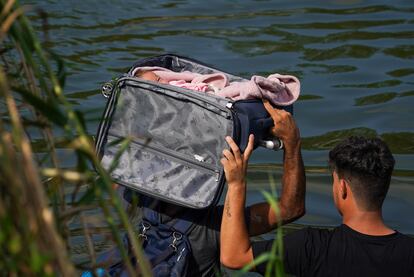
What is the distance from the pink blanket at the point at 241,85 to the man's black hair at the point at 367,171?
1.59ft

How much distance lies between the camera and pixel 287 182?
4484mm

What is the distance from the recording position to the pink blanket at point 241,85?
4.36 m

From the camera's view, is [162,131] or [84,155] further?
[162,131]

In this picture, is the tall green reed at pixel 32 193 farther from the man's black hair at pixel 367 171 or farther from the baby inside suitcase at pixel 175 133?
the man's black hair at pixel 367 171

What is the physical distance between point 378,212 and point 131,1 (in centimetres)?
778

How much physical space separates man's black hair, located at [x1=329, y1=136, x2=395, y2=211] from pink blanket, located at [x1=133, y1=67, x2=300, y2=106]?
484mm

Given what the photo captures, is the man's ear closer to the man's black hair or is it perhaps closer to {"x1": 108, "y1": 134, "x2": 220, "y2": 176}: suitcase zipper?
the man's black hair

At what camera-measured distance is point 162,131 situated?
437 centimetres

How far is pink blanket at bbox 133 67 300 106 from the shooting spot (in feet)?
14.3

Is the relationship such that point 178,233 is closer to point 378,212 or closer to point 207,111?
point 207,111

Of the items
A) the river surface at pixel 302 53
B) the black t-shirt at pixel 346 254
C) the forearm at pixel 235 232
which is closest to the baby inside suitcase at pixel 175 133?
the forearm at pixel 235 232

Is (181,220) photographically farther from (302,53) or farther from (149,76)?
(302,53)

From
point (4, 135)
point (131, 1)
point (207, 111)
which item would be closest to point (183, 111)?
point (207, 111)

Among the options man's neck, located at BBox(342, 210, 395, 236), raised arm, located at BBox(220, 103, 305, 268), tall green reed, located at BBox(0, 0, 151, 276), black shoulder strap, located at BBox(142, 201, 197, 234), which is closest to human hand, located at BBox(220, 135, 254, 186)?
raised arm, located at BBox(220, 103, 305, 268)
